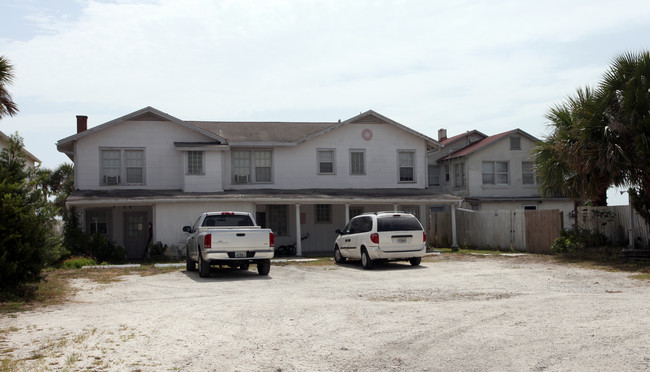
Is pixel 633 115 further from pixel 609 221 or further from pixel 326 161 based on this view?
pixel 326 161

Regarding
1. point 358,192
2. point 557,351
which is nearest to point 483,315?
point 557,351

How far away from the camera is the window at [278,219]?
27.7 m

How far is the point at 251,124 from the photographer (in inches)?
1171

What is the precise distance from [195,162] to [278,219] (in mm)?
4789

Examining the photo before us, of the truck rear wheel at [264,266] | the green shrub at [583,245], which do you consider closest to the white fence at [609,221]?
the green shrub at [583,245]

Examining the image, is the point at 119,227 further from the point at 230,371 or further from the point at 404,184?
the point at 230,371

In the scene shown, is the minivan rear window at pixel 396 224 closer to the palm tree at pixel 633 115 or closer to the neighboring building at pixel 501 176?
the palm tree at pixel 633 115

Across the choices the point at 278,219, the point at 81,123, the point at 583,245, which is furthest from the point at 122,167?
the point at 583,245

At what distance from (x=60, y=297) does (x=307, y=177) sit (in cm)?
1572

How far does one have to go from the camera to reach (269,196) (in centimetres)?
2447

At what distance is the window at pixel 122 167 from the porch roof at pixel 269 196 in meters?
0.84

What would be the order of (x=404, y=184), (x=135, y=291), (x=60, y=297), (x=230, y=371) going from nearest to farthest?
(x=230, y=371) < (x=60, y=297) < (x=135, y=291) < (x=404, y=184)

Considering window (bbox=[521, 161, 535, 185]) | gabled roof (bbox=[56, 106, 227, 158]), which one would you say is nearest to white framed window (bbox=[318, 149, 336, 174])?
gabled roof (bbox=[56, 106, 227, 158])

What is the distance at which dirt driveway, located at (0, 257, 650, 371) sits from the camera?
22.6 feet
